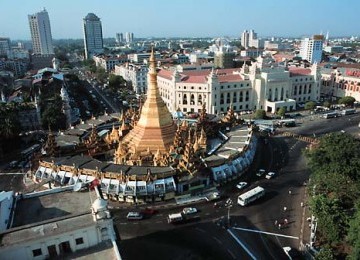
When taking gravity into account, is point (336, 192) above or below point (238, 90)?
below

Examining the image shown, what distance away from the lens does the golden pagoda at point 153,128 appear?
180 feet

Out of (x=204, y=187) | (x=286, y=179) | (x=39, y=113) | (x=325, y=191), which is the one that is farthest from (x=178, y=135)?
(x=39, y=113)

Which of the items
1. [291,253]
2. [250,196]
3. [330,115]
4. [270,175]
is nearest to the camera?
[291,253]

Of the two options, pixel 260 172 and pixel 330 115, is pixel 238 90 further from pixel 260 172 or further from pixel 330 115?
pixel 260 172

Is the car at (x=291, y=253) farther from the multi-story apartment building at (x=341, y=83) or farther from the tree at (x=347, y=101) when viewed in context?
the multi-story apartment building at (x=341, y=83)

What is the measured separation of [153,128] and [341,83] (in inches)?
3649

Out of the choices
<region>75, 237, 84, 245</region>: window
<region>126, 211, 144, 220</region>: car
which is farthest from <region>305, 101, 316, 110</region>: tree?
<region>75, 237, 84, 245</region>: window

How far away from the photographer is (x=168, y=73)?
121 meters

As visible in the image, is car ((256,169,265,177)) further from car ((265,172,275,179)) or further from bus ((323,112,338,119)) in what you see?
bus ((323,112,338,119))

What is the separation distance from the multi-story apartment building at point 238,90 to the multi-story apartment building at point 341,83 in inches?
832

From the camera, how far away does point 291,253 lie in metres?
35.6

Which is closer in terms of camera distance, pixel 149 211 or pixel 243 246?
pixel 243 246

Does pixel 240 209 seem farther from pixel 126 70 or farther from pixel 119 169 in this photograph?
pixel 126 70

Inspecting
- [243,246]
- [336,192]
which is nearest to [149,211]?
[243,246]
